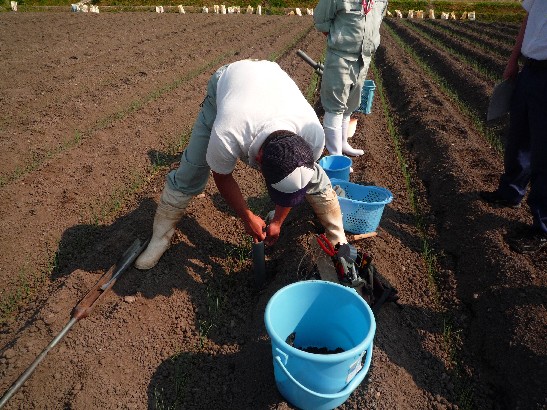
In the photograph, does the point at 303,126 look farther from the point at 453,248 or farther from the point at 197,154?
the point at 453,248

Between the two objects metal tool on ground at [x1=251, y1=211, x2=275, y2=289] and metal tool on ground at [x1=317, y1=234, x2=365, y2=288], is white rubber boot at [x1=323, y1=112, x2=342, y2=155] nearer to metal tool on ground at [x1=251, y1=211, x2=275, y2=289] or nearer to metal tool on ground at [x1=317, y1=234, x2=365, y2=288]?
metal tool on ground at [x1=251, y1=211, x2=275, y2=289]

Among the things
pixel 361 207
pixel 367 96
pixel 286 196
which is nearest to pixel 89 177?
pixel 361 207

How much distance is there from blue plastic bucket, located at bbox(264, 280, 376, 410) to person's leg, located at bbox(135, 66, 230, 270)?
1.07 metres

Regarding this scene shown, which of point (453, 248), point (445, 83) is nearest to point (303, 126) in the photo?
point (453, 248)

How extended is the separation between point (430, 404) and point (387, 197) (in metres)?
1.50

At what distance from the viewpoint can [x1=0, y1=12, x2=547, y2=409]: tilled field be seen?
7.20ft

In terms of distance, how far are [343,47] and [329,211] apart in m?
1.72

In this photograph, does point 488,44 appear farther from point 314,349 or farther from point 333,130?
point 314,349

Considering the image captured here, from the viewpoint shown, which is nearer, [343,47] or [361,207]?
[361,207]

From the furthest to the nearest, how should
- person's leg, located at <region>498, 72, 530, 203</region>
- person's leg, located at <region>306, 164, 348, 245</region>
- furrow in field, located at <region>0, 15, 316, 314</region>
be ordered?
furrow in field, located at <region>0, 15, 316, 314</region>
person's leg, located at <region>498, 72, 530, 203</region>
person's leg, located at <region>306, 164, 348, 245</region>

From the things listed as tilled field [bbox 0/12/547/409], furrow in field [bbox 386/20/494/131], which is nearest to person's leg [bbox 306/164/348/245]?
tilled field [bbox 0/12/547/409]

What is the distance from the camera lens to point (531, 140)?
3.00 m

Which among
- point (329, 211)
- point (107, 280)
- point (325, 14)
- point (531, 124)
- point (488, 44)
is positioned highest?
point (325, 14)

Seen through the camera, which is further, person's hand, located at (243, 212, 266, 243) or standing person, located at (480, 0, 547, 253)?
standing person, located at (480, 0, 547, 253)
